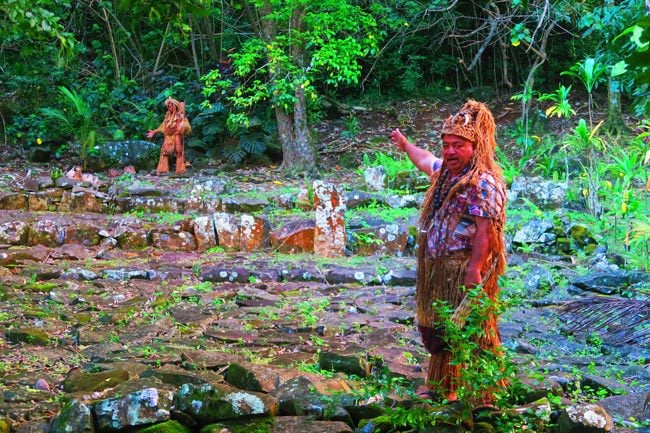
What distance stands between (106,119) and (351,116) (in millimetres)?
5755

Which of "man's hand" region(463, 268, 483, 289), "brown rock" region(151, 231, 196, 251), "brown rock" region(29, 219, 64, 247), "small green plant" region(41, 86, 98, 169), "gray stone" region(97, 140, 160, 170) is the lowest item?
"brown rock" region(151, 231, 196, 251)

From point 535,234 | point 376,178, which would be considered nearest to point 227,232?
point 376,178

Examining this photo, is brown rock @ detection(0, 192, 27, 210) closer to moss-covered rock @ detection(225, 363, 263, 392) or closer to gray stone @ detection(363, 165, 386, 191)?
gray stone @ detection(363, 165, 386, 191)

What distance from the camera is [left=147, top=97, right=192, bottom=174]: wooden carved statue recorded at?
44.7 feet

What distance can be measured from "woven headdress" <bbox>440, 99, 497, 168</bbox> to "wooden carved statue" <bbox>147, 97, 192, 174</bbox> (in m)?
10.6

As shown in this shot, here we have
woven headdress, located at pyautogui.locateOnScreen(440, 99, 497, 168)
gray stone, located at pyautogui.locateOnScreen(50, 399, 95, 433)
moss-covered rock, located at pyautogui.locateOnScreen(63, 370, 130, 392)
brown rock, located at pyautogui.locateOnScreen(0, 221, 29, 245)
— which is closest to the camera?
gray stone, located at pyautogui.locateOnScreen(50, 399, 95, 433)

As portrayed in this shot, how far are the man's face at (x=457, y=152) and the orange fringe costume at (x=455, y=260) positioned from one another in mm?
23

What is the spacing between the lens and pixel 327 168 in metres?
15.1

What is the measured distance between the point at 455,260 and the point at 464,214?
0.75 ft

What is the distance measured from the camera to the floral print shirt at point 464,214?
3.46 metres

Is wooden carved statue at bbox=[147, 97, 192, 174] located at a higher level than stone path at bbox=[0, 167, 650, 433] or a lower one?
higher

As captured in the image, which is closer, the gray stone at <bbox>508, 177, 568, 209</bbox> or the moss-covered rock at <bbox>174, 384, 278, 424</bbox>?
the moss-covered rock at <bbox>174, 384, 278, 424</bbox>

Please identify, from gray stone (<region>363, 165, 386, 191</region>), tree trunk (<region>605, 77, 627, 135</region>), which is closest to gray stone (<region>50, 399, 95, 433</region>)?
gray stone (<region>363, 165, 386, 191</region>)

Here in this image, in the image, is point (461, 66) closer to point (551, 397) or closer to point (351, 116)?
point (351, 116)
